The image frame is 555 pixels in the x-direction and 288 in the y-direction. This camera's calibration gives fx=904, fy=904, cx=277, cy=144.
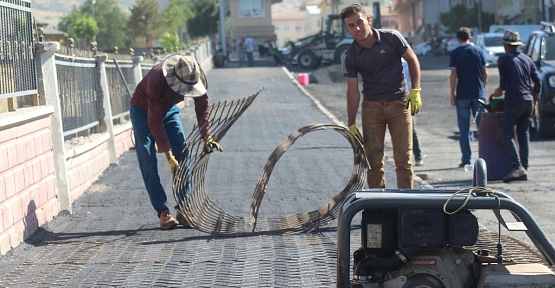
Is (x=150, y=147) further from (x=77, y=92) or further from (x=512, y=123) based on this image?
(x=512, y=123)

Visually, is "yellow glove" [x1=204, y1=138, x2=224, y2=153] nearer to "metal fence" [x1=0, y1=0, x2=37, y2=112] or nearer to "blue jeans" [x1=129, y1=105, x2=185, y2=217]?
"blue jeans" [x1=129, y1=105, x2=185, y2=217]

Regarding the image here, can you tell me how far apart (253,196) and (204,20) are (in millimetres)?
92804

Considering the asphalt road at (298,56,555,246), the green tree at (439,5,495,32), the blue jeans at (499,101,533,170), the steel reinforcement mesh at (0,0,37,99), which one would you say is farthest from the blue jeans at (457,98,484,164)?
the green tree at (439,5,495,32)

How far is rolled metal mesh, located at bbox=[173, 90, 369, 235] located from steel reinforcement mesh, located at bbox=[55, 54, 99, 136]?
9.18ft

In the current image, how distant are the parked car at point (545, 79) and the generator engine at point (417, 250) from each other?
443 inches

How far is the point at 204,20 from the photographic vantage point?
99.3 m

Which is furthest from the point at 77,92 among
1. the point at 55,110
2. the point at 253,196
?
the point at 253,196

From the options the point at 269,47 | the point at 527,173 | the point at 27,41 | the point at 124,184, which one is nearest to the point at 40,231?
the point at 27,41

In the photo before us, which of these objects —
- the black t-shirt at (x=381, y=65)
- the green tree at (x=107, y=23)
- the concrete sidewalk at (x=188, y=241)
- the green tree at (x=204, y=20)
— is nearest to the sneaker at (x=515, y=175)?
the concrete sidewalk at (x=188, y=241)

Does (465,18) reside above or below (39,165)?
above

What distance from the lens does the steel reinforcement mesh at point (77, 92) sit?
34.9 ft

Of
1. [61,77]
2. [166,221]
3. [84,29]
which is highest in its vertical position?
[84,29]

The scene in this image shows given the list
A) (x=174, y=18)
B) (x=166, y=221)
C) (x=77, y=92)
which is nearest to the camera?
(x=166, y=221)

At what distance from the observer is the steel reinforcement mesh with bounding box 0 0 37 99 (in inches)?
316
